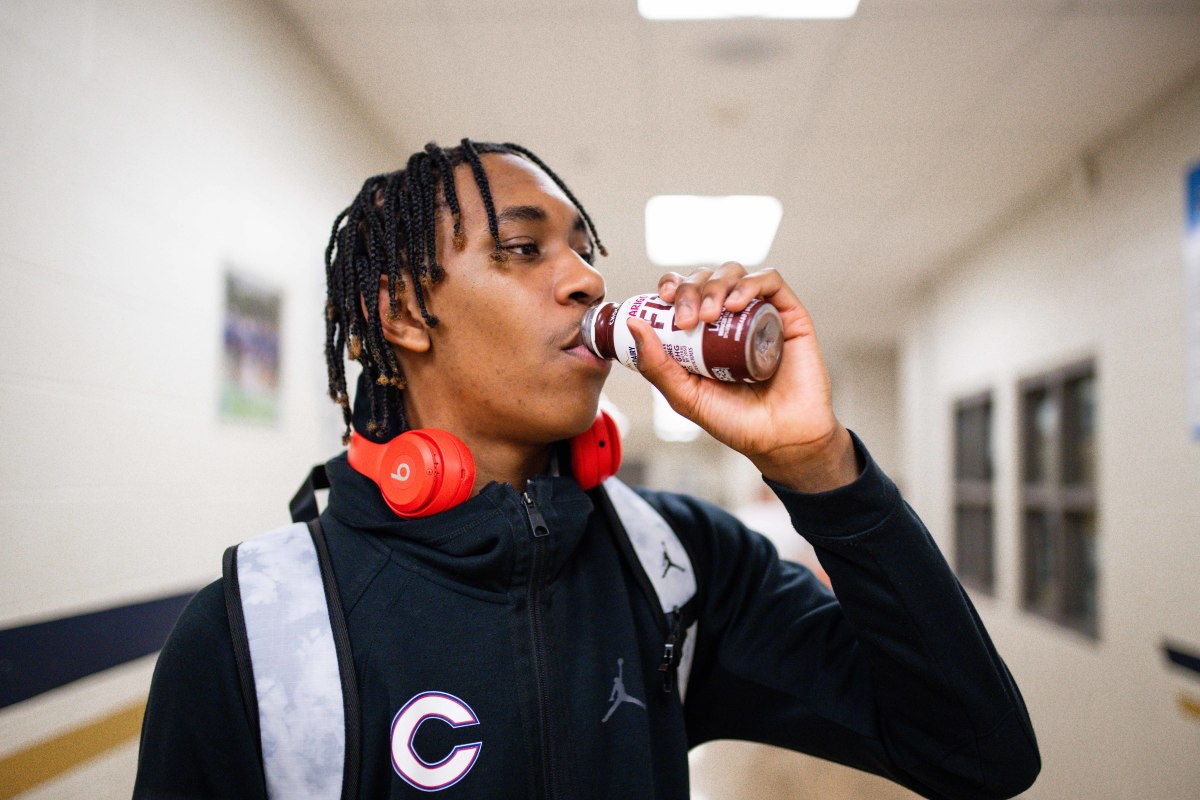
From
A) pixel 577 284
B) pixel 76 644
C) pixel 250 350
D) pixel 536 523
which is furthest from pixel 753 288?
pixel 250 350

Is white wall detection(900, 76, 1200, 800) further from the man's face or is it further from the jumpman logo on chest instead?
the man's face

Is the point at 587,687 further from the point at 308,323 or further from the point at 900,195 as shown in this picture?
the point at 900,195

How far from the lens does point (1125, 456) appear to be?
3564 millimetres

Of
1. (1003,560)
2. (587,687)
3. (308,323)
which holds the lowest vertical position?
(1003,560)

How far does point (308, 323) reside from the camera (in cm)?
307

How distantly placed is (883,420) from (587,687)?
32.0ft

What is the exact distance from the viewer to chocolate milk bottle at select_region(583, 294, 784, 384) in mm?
861

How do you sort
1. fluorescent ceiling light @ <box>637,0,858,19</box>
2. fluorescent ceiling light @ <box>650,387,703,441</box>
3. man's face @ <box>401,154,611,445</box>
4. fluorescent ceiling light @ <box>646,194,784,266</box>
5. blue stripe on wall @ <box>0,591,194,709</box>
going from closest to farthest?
man's face @ <box>401,154,611,445</box> → blue stripe on wall @ <box>0,591,194,709</box> → fluorescent ceiling light @ <box>637,0,858,19</box> → fluorescent ceiling light @ <box>646,194,784,266</box> → fluorescent ceiling light @ <box>650,387,703,441</box>

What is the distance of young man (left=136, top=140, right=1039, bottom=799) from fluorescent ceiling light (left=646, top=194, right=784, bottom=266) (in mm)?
3554

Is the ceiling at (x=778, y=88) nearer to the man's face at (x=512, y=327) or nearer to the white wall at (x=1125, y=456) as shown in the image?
the white wall at (x=1125, y=456)

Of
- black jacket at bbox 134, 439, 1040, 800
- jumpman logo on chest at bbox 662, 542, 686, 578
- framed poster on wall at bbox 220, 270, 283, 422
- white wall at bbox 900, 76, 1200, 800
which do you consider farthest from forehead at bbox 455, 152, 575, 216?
white wall at bbox 900, 76, 1200, 800

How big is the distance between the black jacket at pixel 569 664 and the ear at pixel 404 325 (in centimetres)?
18

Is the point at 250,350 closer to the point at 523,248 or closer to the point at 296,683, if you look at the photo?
the point at 523,248

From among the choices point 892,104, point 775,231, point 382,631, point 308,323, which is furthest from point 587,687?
point 775,231
